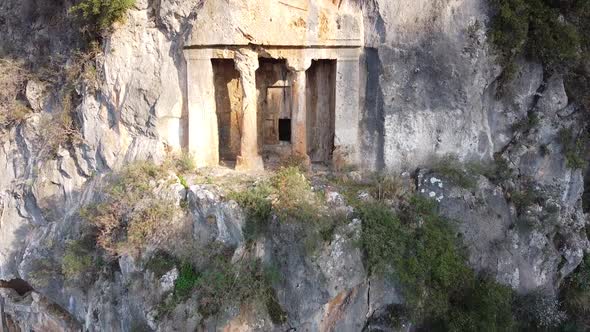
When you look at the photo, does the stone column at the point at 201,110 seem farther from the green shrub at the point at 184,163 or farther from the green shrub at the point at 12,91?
the green shrub at the point at 12,91

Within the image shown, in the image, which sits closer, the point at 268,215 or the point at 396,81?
the point at 268,215

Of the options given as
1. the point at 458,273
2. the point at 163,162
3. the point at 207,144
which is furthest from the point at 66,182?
the point at 458,273

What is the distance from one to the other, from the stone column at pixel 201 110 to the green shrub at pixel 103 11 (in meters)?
1.53

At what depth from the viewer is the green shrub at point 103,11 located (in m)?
9.41

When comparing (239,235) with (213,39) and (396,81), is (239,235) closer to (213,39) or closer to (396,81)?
(213,39)

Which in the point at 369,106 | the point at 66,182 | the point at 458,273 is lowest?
the point at 458,273

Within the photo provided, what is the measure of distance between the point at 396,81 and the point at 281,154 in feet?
10.3

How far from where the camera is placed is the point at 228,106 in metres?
11.1

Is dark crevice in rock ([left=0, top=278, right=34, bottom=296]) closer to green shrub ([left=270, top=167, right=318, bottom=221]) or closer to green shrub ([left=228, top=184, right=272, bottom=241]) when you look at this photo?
green shrub ([left=228, top=184, right=272, bottom=241])

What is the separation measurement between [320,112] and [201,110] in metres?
2.80

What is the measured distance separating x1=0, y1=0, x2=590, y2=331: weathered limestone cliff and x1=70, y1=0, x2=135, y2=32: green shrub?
25 centimetres

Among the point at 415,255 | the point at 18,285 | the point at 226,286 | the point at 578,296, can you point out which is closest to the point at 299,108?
the point at 415,255

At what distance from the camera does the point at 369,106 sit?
10289 millimetres

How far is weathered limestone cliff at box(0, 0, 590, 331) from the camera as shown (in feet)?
29.0
